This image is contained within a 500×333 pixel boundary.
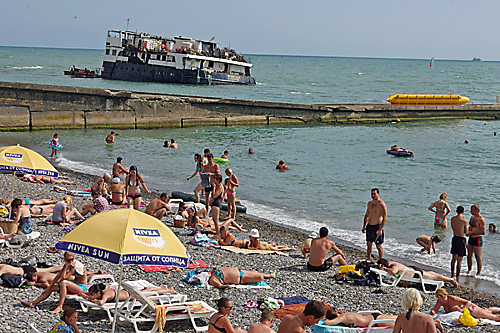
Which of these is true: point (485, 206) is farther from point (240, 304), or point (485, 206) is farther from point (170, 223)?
point (240, 304)

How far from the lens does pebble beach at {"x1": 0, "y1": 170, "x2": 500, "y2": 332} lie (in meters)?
7.05

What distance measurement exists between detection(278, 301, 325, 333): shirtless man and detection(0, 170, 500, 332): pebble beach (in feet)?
4.72

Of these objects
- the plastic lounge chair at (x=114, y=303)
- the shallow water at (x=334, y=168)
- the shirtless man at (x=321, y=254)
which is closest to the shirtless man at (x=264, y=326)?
the plastic lounge chair at (x=114, y=303)

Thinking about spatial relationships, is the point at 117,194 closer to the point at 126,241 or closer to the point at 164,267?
the point at 164,267

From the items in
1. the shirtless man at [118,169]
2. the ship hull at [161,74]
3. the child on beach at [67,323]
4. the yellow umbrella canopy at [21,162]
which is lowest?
the child on beach at [67,323]

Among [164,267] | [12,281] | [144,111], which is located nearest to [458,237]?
[164,267]

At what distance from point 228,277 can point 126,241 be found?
3.48 m

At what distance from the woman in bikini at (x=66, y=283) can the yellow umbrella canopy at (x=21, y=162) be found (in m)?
3.73

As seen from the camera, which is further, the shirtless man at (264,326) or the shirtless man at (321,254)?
Answer: the shirtless man at (321,254)

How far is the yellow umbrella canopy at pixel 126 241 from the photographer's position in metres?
5.90

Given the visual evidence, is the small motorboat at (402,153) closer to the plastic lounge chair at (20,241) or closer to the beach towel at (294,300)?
the beach towel at (294,300)

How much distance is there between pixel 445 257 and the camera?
13.6 meters

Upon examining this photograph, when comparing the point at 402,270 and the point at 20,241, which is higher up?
the point at 20,241

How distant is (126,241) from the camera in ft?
19.5
